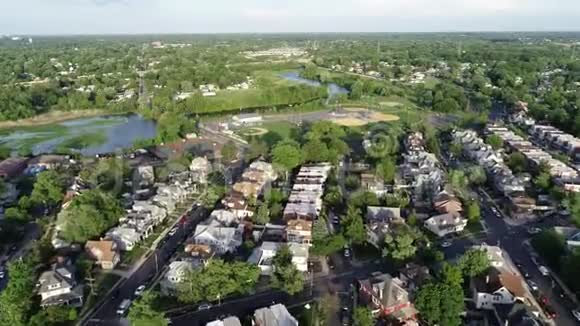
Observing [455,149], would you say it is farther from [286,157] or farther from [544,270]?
[544,270]

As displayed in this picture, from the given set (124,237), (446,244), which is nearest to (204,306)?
(124,237)

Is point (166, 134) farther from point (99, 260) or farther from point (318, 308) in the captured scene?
point (318, 308)

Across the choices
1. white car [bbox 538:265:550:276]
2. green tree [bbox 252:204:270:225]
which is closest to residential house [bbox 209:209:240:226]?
green tree [bbox 252:204:270:225]

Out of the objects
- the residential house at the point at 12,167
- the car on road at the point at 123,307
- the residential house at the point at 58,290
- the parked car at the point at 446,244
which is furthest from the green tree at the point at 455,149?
the residential house at the point at 12,167

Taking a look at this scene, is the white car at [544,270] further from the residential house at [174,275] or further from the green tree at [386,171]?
the residential house at [174,275]

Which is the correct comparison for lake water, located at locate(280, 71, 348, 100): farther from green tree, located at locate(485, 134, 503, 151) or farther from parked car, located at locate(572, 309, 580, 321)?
parked car, located at locate(572, 309, 580, 321)

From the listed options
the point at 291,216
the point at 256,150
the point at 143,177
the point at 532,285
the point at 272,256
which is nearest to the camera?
the point at 532,285
